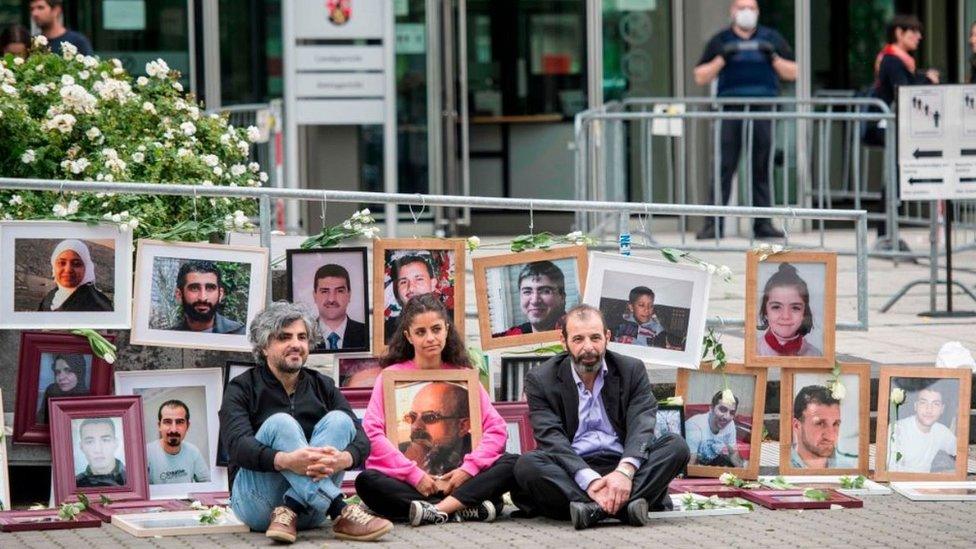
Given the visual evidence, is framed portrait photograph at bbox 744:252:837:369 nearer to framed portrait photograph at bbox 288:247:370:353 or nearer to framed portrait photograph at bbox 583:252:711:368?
framed portrait photograph at bbox 583:252:711:368

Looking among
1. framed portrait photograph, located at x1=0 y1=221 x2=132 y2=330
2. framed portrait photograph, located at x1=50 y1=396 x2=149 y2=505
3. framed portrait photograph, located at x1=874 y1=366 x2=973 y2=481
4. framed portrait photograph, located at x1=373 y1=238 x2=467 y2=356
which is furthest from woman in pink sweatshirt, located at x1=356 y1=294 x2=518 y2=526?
framed portrait photograph, located at x1=874 y1=366 x2=973 y2=481

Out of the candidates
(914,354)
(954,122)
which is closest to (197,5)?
(954,122)

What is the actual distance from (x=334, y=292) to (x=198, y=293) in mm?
633

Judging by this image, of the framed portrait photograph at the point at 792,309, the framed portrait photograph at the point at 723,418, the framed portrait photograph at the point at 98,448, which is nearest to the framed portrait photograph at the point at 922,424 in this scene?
the framed portrait photograph at the point at 792,309

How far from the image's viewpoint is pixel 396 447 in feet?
26.7

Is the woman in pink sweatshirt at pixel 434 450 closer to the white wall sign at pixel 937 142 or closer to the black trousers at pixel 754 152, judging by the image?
the white wall sign at pixel 937 142

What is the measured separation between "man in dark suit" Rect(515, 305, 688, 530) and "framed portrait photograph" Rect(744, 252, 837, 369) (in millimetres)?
976

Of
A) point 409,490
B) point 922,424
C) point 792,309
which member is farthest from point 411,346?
point 922,424

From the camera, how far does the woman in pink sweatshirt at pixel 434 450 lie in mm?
7941

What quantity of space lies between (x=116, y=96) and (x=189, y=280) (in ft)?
5.14

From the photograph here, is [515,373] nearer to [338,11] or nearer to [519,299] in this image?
[519,299]

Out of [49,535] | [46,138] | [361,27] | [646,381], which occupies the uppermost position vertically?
[361,27]

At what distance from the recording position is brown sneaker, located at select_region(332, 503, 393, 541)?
24.5ft

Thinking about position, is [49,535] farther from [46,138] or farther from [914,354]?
[914,354]
